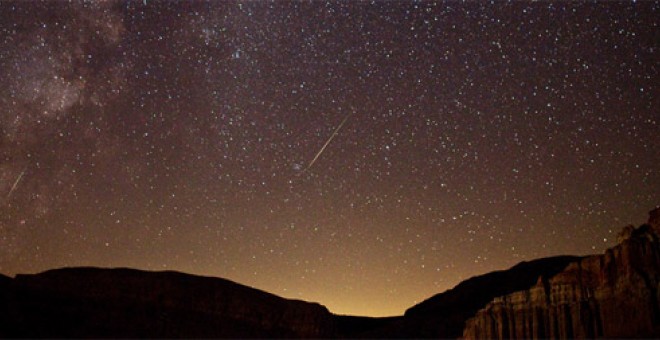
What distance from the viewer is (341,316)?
143m

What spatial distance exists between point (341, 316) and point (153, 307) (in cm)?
5524

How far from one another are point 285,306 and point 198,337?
2374 centimetres

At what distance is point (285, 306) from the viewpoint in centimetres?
11188

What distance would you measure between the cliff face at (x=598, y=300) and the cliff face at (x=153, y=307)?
51.5 meters

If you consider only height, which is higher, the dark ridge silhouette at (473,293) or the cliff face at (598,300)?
the dark ridge silhouette at (473,293)

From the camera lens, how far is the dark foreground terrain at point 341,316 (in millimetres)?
38906

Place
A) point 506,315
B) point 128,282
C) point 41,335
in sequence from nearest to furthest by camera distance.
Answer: point 506,315 < point 41,335 < point 128,282

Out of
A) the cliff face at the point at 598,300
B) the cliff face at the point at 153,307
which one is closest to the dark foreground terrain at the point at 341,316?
the cliff face at the point at 598,300

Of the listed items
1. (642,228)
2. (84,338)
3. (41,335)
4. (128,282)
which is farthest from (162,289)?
(642,228)

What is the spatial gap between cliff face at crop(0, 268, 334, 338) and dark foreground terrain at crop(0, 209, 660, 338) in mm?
186

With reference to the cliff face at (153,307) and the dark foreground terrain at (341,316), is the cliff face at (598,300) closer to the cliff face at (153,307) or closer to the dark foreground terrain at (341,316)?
the dark foreground terrain at (341,316)

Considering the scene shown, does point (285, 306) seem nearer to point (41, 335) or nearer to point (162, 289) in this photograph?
point (162, 289)

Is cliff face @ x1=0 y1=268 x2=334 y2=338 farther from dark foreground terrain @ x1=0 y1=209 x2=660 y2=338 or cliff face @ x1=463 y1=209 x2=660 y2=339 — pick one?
cliff face @ x1=463 y1=209 x2=660 y2=339

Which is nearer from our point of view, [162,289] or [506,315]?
[506,315]
